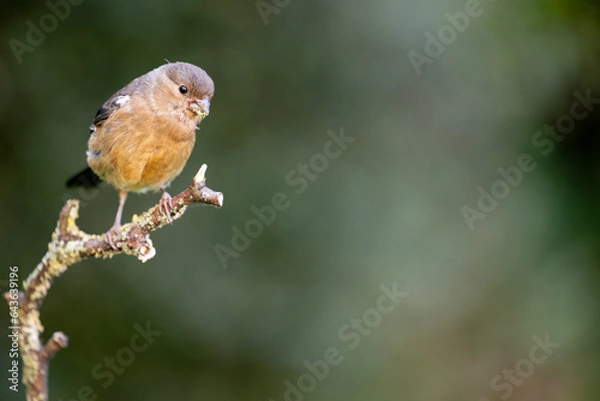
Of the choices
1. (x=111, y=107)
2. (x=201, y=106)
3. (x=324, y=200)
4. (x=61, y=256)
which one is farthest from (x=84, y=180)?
(x=324, y=200)

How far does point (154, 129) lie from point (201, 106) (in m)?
0.25

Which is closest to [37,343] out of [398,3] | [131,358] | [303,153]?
[131,358]

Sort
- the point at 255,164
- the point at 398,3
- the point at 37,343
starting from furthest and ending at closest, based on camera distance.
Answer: the point at 255,164 → the point at 398,3 → the point at 37,343

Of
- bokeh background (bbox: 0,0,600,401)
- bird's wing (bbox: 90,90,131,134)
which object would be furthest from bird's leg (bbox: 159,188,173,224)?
bokeh background (bbox: 0,0,600,401)

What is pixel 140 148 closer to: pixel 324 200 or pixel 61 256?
pixel 61 256

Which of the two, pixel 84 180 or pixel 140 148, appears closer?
pixel 140 148

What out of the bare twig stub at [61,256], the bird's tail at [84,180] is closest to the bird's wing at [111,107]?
the bird's tail at [84,180]

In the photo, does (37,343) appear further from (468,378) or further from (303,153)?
(468,378)

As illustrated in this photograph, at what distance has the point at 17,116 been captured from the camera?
453cm

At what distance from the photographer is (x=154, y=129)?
3.16 m

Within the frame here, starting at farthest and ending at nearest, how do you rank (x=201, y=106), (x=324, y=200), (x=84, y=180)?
A: 1. (x=324, y=200)
2. (x=84, y=180)
3. (x=201, y=106)

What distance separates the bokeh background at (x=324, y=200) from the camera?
448 centimetres

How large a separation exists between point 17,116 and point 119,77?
708mm

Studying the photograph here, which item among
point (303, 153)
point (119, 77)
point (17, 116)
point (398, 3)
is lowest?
point (17, 116)
